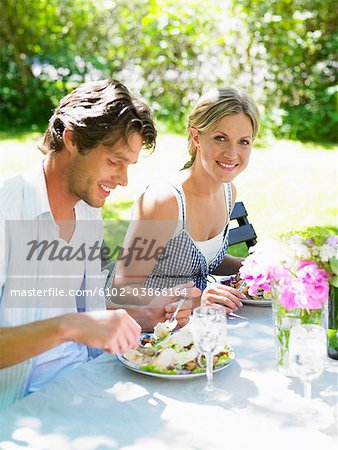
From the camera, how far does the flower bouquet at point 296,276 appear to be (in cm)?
168

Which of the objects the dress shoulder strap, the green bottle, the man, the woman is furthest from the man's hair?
the dress shoulder strap

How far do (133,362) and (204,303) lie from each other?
534 mm

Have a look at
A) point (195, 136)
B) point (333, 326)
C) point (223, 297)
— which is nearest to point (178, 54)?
point (195, 136)

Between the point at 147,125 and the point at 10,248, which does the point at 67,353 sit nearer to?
the point at 10,248

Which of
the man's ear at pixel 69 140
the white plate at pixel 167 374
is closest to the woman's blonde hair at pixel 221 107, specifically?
the man's ear at pixel 69 140

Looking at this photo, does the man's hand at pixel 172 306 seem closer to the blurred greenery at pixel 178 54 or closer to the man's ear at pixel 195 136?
the man's ear at pixel 195 136

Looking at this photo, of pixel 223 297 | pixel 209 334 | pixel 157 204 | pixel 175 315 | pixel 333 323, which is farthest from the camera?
pixel 157 204

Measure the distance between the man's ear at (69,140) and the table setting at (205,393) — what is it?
592 mm

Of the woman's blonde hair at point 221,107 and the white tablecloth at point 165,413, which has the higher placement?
the woman's blonde hair at point 221,107

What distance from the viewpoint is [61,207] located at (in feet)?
7.00

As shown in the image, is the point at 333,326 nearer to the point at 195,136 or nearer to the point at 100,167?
the point at 100,167

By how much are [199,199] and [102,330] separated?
1321 millimetres

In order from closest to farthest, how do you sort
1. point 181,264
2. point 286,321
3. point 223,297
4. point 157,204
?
point 286,321 < point 223,297 < point 157,204 < point 181,264

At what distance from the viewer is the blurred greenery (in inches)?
351
